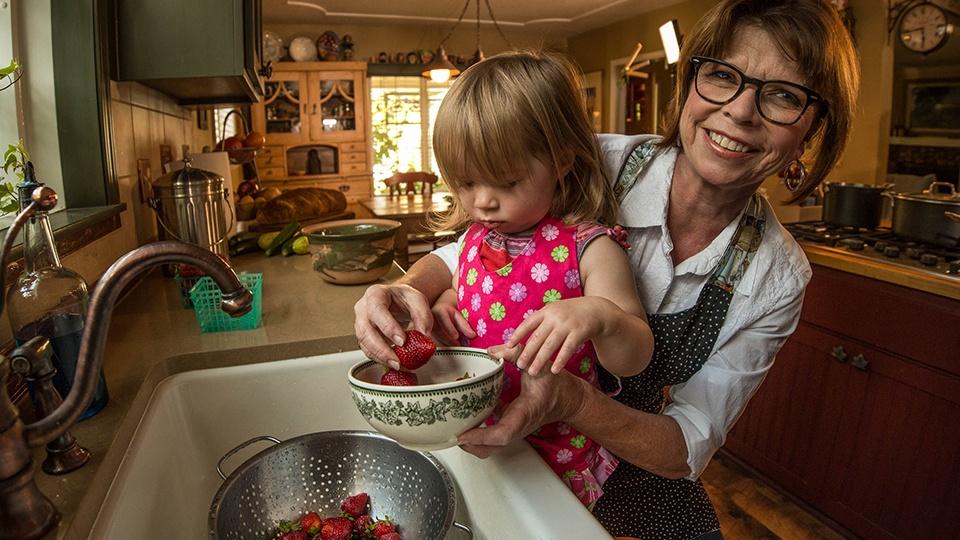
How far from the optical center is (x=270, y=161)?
682cm

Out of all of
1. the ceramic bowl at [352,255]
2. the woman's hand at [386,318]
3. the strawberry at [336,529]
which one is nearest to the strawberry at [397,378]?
the woman's hand at [386,318]

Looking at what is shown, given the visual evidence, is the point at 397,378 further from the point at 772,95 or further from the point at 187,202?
the point at 187,202

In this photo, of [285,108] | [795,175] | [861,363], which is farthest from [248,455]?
[285,108]

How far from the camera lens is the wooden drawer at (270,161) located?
679 centimetres

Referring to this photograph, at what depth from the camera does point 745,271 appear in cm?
100

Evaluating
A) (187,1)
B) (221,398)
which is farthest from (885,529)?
(187,1)

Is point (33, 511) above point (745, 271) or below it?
below

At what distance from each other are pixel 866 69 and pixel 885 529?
283 cm

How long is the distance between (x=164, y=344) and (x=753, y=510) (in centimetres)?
216

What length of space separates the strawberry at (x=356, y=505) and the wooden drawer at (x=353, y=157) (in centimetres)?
649

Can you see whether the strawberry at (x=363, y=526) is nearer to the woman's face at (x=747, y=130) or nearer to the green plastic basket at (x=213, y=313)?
the green plastic basket at (x=213, y=313)

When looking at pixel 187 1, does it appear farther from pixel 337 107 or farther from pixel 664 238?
pixel 337 107

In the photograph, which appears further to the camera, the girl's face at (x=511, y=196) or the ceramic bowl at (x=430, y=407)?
the girl's face at (x=511, y=196)

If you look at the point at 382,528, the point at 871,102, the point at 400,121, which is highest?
the point at 400,121
